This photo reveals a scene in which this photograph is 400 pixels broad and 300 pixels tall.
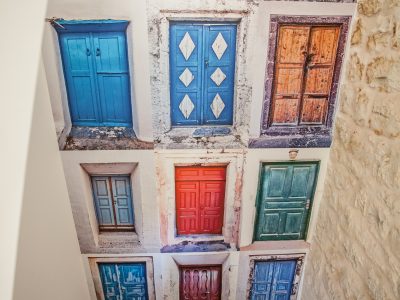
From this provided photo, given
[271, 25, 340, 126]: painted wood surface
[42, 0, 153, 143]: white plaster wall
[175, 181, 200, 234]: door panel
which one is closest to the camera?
[42, 0, 153, 143]: white plaster wall

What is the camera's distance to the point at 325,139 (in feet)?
6.48

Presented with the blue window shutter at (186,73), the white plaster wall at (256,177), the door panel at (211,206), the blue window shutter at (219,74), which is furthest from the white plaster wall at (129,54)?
the white plaster wall at (256,177)

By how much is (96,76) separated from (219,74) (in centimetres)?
68

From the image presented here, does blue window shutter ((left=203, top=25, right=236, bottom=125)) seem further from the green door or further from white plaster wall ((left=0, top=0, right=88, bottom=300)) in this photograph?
white plaster wall ((left=0, top=0, right=88, bottom=300))

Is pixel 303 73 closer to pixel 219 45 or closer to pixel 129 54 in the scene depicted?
pixel 219 45

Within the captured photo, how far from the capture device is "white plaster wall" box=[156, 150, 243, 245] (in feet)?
6.53

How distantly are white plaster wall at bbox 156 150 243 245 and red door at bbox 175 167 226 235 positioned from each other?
38 millimetres

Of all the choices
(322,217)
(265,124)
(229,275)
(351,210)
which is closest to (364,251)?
(351,210)

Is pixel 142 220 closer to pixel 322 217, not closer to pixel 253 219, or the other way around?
pixel 253 219

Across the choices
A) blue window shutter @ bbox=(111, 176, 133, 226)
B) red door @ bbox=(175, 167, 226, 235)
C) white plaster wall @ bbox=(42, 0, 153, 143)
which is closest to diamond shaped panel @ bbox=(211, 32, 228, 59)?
white plaster wall @ bbox=(42, 0, 153, 143)

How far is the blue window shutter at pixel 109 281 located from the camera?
2297mm

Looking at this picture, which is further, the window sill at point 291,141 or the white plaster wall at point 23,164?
the window sill at point 291,141

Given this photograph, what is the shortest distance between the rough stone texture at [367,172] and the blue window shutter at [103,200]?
1.38 m

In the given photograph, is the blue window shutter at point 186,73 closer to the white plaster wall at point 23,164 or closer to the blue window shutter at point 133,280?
the white plaster wall at point 23,164
